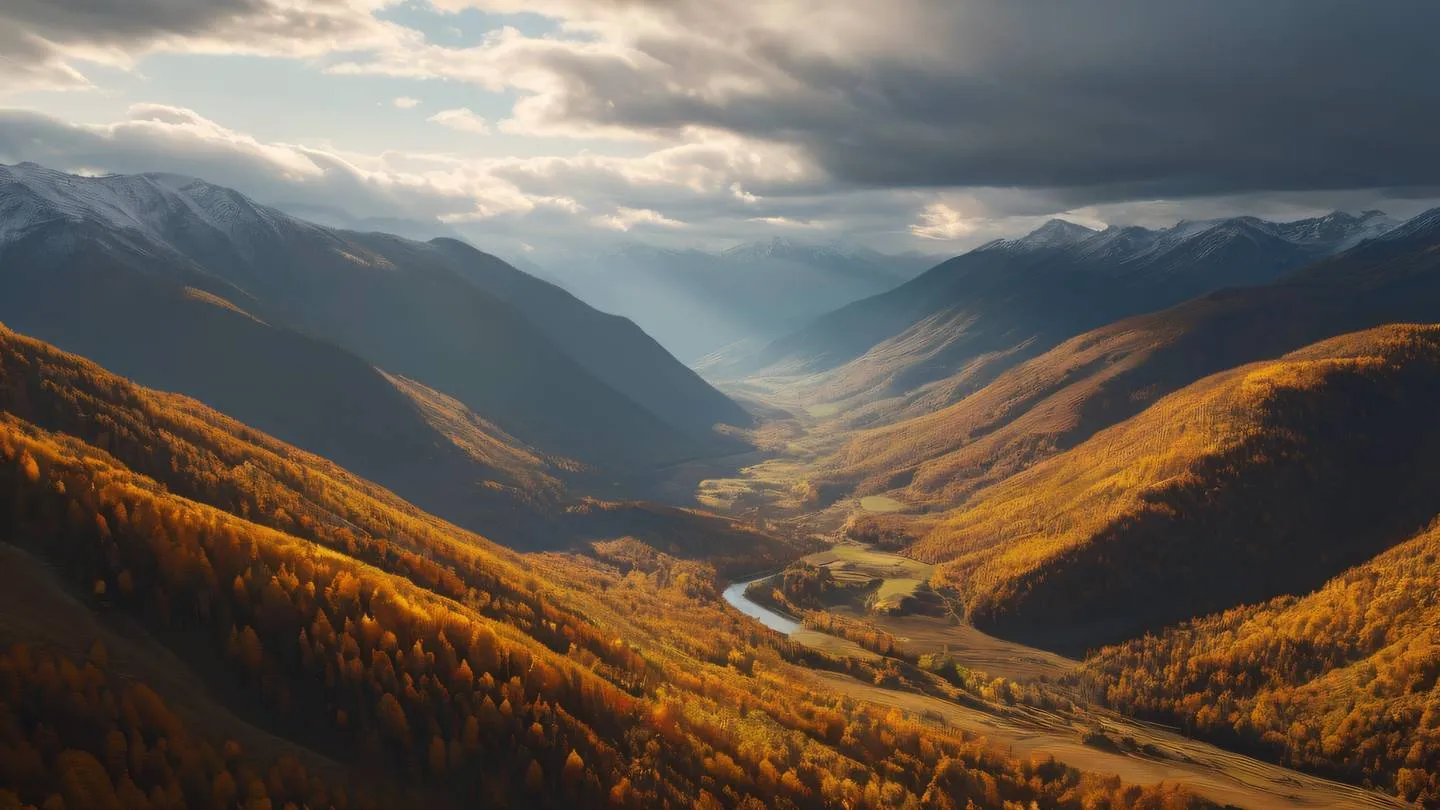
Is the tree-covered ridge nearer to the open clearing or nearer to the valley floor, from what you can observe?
the open clearing

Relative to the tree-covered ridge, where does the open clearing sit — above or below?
below

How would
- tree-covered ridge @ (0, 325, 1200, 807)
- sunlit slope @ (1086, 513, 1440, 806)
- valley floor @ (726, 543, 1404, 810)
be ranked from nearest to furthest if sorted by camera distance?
1. tree-covered ridge @ (0, 325, 1200, 807)
2. valley floor @ (726, 543, 1404, 810)
3. sunlit slope @ (1086, 513, 1440, 806)

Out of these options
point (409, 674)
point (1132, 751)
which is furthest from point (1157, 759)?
point (409, 674)

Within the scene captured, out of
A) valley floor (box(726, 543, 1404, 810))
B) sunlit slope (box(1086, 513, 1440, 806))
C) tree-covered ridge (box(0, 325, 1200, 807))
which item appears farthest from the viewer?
sunlit slope (box(1086, 513, 1440, 806))

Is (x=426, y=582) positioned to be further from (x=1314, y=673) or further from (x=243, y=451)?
(x=1314, y=673)

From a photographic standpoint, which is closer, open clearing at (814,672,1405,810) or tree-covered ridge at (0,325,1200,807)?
tree-covered ridge at (0,325,1200,807)

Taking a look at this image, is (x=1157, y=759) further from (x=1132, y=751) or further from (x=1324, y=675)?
(x=1324, y=675)

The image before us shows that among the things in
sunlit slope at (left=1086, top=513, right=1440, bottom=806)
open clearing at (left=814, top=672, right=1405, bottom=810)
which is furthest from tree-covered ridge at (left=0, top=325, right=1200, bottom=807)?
sunlit slope at (left=1086, top=513, right=1440, bottom=806)

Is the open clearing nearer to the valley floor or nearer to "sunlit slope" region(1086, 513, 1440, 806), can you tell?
the valley floor
